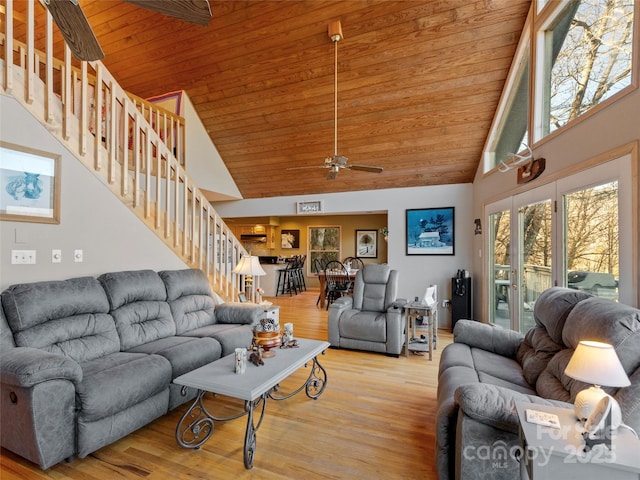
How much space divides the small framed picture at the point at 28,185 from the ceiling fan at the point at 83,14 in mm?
1271

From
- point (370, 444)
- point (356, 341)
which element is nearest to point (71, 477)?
point (370, 444)

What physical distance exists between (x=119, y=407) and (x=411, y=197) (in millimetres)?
4863

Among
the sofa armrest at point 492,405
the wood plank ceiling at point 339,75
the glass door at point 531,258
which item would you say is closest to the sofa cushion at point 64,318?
the sofa armrest at point 492,405

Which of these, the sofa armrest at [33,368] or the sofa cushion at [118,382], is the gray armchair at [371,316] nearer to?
the sofa cushion at [118,382]

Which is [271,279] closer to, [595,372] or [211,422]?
[211,422]

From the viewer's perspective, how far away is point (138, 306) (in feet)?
10.1

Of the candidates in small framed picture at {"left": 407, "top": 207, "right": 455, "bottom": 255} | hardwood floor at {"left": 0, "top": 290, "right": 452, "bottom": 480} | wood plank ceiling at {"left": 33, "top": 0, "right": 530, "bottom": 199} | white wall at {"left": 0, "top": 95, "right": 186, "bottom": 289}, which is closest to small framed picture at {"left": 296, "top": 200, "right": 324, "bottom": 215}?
wood plank ceiling at {"left": 33, "top": 0, "right": 530, "bottom": 199}

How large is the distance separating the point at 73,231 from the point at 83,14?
1.98 meters

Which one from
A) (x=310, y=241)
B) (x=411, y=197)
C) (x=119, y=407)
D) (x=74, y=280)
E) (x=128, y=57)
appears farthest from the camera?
(x=310, y=241)

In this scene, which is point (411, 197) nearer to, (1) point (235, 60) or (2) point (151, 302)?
(1) point (235, 60)

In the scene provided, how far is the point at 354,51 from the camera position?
4.05m

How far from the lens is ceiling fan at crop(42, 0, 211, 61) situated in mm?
1623

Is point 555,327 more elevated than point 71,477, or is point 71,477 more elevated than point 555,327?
point 555,327

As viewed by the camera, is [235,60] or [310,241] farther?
[310,241]
